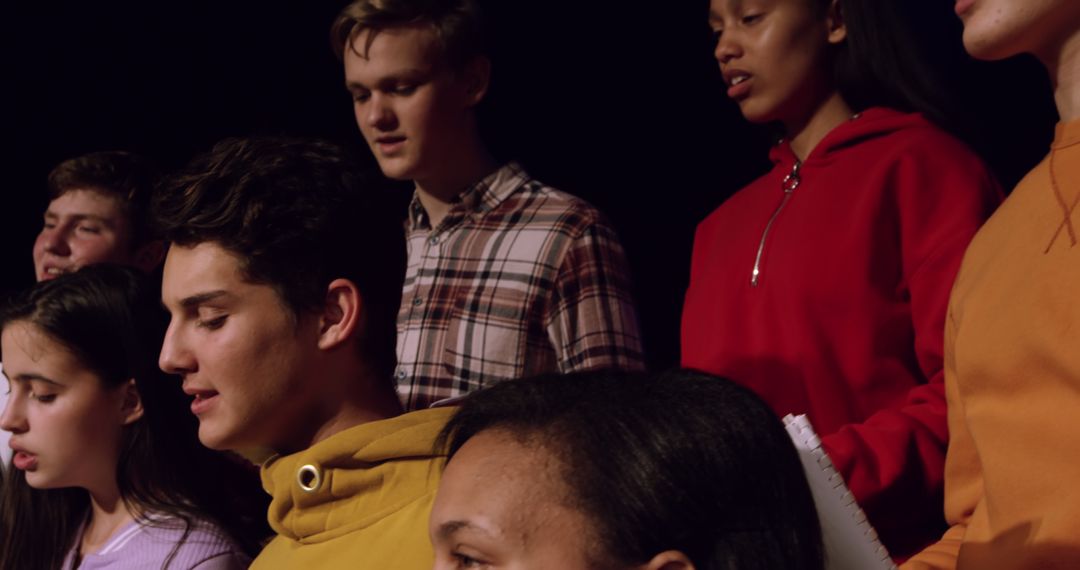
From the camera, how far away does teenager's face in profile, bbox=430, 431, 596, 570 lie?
1.14m

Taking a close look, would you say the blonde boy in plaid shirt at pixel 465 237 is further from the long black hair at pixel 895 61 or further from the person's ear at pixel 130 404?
the long black hair at pixel 895 61

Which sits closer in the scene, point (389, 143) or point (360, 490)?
point (360, 490)

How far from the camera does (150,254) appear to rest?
2.89 meters

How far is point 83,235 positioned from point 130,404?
724 millimetres

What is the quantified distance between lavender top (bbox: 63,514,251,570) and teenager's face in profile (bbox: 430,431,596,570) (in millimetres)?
955

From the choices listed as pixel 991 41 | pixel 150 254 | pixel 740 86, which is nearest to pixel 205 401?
pixel 740 86

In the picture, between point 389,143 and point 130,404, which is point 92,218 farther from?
point 389,143

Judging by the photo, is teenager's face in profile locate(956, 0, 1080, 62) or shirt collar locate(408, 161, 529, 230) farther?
shirt collar locate(408, 161, 529, 230)

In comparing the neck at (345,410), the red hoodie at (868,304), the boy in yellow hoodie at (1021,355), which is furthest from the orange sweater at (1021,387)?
the neck at (345,410)

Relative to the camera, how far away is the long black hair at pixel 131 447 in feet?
7.27

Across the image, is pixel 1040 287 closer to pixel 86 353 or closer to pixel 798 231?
pixel 798 231

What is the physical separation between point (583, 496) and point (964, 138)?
3.00 feet

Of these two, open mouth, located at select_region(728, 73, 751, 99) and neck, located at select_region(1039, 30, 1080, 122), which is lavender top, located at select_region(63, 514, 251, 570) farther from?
neck, located at select_region(1039, 30, 1080, 122)

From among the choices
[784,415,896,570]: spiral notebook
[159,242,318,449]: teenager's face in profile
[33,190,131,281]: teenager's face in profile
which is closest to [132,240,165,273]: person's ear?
[33,190,131,281]: teenager's face in profile
